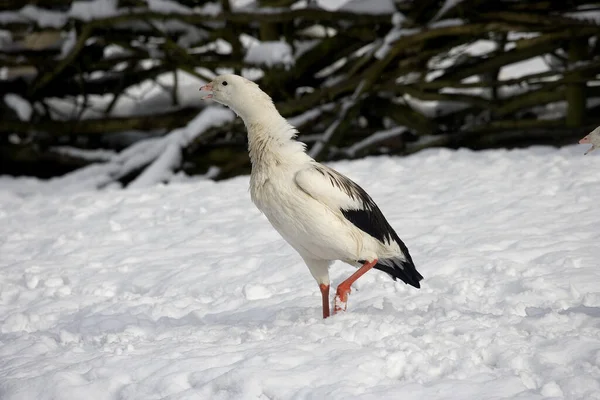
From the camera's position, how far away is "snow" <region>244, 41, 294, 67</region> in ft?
29.8

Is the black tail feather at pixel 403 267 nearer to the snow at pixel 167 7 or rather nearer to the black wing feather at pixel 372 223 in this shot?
the black wing feather at pixel 372 223

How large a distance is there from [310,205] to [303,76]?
5577mm

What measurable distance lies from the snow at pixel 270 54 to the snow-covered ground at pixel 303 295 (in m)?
1.38

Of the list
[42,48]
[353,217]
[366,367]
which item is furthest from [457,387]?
[42,48]

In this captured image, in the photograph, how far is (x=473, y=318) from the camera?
14.1 ft

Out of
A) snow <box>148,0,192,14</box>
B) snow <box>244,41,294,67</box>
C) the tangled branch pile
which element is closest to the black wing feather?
the tangled branch pile

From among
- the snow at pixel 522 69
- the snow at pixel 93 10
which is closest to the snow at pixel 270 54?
the snow at pixel 93 10

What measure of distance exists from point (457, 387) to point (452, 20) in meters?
5.94

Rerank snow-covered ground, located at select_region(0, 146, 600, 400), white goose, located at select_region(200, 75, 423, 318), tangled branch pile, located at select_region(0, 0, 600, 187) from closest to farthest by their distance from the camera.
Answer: snow-covered ground, located at select_region(0, 146, 600, 400) → white goose, located at select_region(200, 75, 423, 318) → tangled branch pile, located at select_region(0, 0, 600, 187)

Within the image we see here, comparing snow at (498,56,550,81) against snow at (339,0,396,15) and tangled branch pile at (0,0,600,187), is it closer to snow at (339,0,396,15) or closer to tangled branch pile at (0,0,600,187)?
tangled branch pile at (0,0,600,187)

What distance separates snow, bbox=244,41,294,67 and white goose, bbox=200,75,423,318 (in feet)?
13.7

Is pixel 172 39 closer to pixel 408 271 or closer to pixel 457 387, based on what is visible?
pixel 408 271

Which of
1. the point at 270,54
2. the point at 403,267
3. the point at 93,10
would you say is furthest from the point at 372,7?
the point at 403,267

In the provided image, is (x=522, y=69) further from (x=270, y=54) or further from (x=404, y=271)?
(x=404, y=271)
